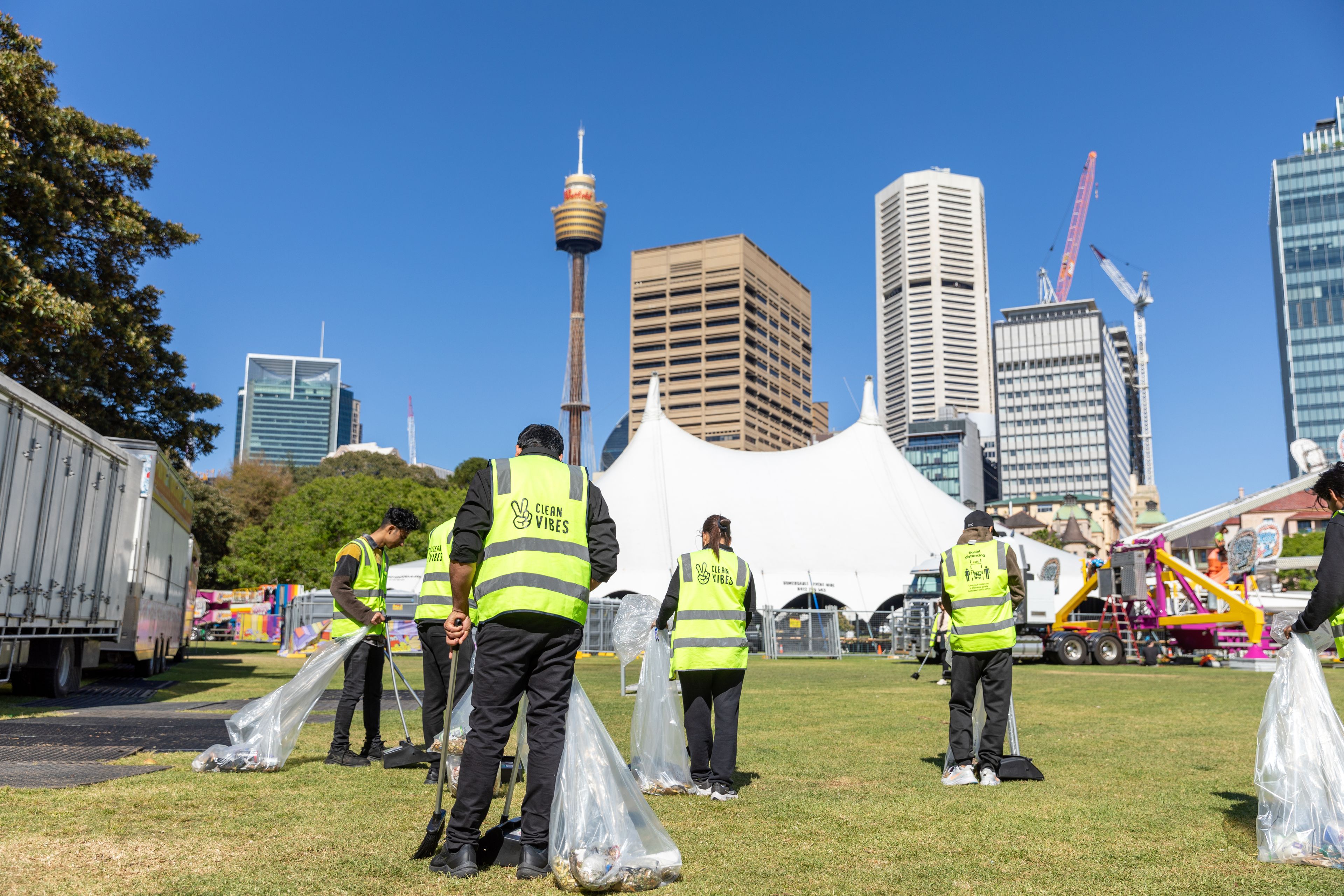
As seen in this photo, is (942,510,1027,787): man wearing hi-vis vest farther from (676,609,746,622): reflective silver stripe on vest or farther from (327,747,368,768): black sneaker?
(327,747,368,768): black sneaker

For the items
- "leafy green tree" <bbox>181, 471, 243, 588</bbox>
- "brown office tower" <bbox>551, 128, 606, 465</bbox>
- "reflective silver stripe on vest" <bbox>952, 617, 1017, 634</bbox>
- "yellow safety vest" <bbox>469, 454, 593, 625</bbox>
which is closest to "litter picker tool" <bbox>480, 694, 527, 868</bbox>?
"yellow safety vest" <bbox>469, 454, 593, 625</bbox>

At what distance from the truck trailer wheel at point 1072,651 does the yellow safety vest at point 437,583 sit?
2187 cm

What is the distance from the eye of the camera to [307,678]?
7.02 metres

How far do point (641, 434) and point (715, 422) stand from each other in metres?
142

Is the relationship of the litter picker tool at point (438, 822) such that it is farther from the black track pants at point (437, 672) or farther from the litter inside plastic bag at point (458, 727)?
the black track pants at point (437, 672)

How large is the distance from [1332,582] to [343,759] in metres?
6.19

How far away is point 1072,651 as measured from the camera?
25562mm

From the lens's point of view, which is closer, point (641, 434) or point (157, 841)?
point (157, 841)

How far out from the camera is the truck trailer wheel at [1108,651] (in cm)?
2523

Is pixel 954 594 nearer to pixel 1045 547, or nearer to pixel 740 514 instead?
pixel 740 514

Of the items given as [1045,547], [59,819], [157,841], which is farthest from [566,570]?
[1045,547]

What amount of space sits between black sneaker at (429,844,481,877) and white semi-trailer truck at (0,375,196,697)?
8.01 metres

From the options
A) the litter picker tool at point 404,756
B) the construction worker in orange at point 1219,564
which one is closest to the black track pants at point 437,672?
the litter picker tool at point 404,756

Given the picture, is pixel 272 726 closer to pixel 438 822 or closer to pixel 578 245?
pixel 438 822
